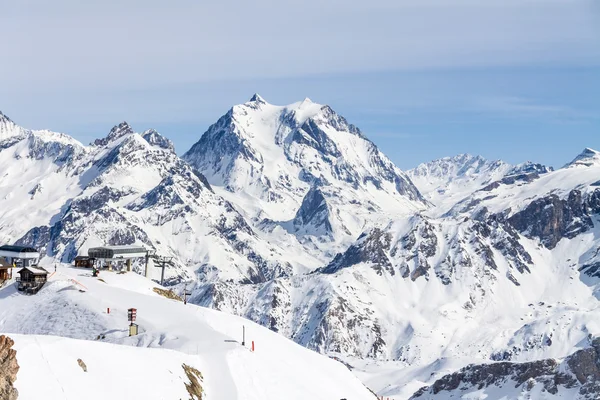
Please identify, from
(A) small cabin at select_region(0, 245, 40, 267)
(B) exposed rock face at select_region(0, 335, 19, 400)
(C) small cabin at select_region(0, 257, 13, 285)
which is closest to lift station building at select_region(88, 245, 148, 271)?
(A) small cabin at select_region(0, 245, 40, 267)

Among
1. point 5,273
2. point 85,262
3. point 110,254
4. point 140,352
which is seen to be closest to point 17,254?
point 85,262

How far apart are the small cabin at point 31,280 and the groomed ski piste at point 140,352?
1.21 m

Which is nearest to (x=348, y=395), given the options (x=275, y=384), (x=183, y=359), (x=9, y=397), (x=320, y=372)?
(x=320, y=372)

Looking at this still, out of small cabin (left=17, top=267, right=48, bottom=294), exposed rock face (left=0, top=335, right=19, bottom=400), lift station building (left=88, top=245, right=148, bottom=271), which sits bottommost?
exposed rock face (left=0, top=335, right=19, bottom=400)

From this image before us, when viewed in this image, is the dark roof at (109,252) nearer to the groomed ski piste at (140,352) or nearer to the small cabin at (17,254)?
the small cabin at (17,254)

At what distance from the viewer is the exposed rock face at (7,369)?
48875 millimetres

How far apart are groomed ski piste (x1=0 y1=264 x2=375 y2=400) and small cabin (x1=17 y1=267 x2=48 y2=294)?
1209mm

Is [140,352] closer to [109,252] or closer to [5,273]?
[5,273]

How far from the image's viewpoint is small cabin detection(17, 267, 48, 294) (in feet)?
384

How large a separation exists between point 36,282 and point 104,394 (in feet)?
214

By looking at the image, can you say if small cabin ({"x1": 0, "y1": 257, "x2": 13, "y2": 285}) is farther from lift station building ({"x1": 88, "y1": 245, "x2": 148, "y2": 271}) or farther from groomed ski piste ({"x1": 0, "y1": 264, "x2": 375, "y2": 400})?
lift station building ({"x1": 88, "y1": 245, "x2": 148, "y2": 271})

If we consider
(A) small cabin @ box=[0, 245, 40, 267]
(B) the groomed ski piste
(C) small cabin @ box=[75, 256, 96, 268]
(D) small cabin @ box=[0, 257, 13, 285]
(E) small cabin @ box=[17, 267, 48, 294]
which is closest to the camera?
(B) the groomed ski piste

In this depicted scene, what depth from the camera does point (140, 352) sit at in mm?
68875

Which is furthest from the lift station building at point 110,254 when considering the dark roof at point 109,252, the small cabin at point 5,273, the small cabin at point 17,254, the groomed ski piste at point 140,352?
the small cabin at point 5,273
